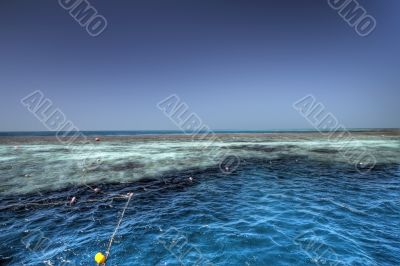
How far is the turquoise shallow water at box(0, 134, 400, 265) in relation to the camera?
8062 mm

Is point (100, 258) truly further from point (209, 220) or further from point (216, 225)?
point (209, 220)

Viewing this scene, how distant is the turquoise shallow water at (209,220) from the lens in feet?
26.5

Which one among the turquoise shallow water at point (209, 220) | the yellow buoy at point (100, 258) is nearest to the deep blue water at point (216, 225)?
the turquoise shallow water at point (209, 220)

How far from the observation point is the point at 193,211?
1201cm

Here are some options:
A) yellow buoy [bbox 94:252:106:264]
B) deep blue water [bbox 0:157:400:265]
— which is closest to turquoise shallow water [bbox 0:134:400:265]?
deep blue water [bbox 0:157:400:265]

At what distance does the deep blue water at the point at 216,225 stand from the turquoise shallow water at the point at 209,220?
0.04 m

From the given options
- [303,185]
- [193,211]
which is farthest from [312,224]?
[303,185]

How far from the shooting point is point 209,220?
35.7ft

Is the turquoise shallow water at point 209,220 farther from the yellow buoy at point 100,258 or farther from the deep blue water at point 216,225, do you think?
the yellow buoy at point 100,258

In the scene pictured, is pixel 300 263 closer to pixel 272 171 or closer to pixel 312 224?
pixel 312 224

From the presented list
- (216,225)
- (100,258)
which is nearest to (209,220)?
(216,225)

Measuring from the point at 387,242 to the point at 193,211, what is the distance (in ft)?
26.5

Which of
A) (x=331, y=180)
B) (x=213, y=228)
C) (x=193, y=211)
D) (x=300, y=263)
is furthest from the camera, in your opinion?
(x=331, y=180)

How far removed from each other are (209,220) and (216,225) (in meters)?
0.63
